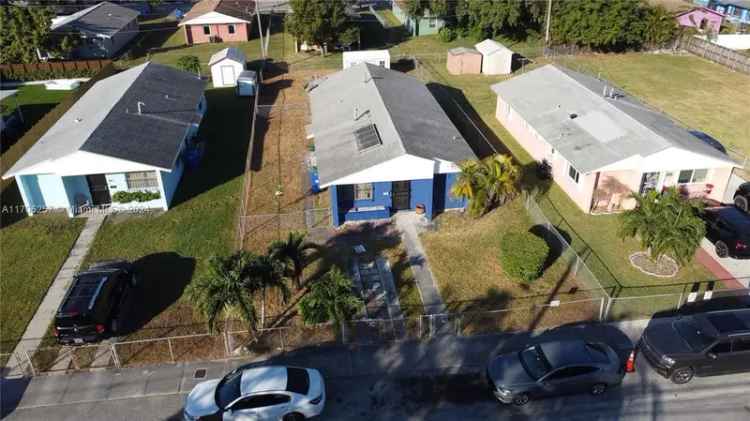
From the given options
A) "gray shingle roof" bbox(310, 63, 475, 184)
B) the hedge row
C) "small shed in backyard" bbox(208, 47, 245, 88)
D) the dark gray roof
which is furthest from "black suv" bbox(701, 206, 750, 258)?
the dark gray roof

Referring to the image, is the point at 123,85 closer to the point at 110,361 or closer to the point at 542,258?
the point at 110,361

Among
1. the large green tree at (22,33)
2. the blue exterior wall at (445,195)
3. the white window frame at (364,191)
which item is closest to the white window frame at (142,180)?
the white window frame at (364,191)

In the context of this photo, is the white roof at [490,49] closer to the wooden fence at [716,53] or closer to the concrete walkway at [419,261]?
the wooden fence at [716,53]

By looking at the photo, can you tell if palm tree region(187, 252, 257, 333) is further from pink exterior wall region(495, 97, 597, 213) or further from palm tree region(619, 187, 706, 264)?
pink exterior wall region(495, 97, 597, 213)

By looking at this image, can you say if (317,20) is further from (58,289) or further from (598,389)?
(598,389)

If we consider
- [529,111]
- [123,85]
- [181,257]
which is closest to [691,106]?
[529,111]

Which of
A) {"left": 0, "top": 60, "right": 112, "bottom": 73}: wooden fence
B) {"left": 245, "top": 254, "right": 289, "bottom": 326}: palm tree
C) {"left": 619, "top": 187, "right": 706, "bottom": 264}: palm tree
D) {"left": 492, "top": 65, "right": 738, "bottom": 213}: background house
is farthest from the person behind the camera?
{"left": 0, "top": 60, "right": 112, "bottom": 73}: wooden fence
